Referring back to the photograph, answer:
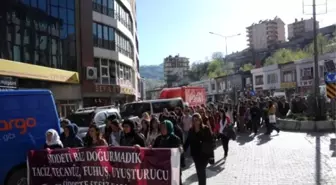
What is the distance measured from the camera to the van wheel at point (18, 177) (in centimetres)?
912

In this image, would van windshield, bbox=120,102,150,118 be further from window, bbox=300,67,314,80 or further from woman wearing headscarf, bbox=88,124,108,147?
window, bbox=300,67,314,80

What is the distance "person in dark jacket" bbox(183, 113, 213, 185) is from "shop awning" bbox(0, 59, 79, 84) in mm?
17027

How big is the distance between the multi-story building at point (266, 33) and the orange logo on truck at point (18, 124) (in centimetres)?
18457

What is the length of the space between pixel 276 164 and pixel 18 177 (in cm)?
701

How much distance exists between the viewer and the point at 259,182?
32.8ft

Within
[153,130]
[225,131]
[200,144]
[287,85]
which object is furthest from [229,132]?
[287,85]

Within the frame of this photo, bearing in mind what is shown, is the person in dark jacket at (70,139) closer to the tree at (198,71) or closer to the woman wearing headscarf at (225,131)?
the woman wearing headscarf at (225,131)

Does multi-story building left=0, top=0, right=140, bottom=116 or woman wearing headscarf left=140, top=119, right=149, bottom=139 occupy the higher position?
multi-story building left=0, top=0, right=140, bottom=116

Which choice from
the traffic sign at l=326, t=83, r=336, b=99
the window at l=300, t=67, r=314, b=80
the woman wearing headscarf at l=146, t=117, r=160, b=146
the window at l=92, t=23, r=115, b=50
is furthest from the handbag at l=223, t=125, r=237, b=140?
the window at l=300, t=67, r=314, b=80

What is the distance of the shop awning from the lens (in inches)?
938

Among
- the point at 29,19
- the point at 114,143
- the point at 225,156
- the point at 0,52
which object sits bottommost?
the point at 225,156

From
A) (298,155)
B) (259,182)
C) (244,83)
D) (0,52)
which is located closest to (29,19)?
(0,52)

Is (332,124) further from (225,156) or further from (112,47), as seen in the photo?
(112,47)

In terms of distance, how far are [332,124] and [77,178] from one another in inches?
686
